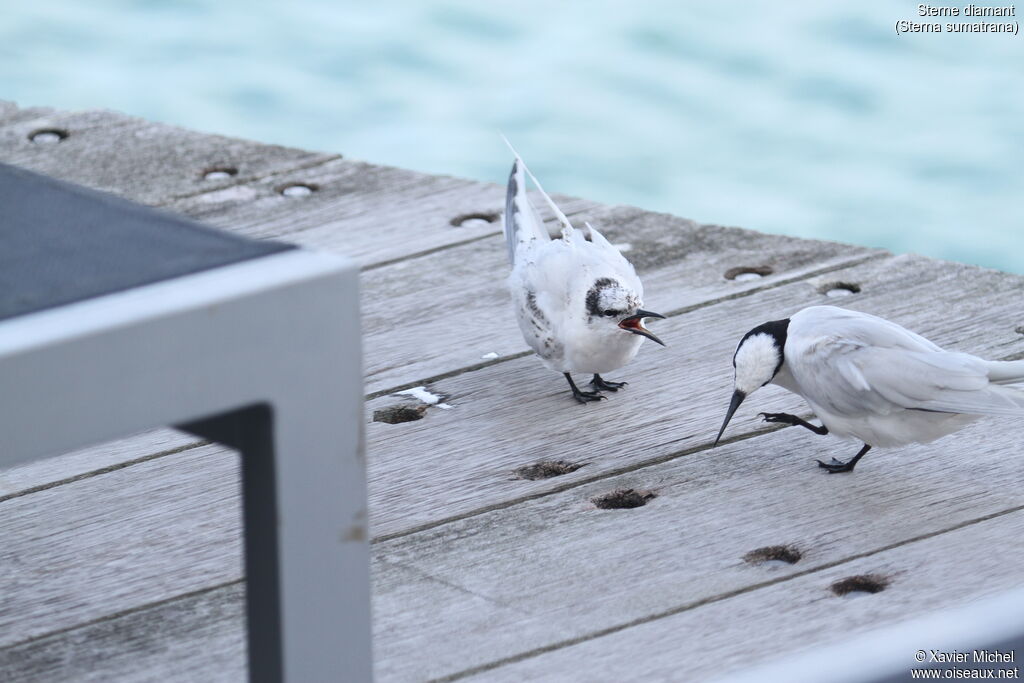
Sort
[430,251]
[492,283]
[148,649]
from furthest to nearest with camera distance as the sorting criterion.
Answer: [430,251] < [492,283] < [148,649]

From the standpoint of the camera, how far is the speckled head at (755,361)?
1771mm

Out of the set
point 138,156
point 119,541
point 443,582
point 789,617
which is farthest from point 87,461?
point 138,156

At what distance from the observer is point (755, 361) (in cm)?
177

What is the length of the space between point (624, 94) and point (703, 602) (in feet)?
15.3

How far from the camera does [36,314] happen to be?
0.92 metres

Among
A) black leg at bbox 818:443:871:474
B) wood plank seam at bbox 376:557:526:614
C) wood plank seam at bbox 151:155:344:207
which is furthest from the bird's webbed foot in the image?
wood plank seam at bbox 151:155:344:207

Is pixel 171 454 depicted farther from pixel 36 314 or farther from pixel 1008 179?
pixel 1008 179

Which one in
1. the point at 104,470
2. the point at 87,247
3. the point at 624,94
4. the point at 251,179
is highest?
the point at 87,247

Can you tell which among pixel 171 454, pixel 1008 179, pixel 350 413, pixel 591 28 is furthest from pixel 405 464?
pixel 591 28

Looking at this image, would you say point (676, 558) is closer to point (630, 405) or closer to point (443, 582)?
point (443, 582)

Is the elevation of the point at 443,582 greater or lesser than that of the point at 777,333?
lesser

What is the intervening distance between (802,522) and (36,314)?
923mm

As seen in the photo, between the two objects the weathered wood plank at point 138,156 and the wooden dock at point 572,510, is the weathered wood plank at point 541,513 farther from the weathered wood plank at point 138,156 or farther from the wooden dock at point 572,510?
the weathered wood plank at point 138,156

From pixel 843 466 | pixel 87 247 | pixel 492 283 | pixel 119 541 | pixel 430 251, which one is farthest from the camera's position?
pixel 430 251
